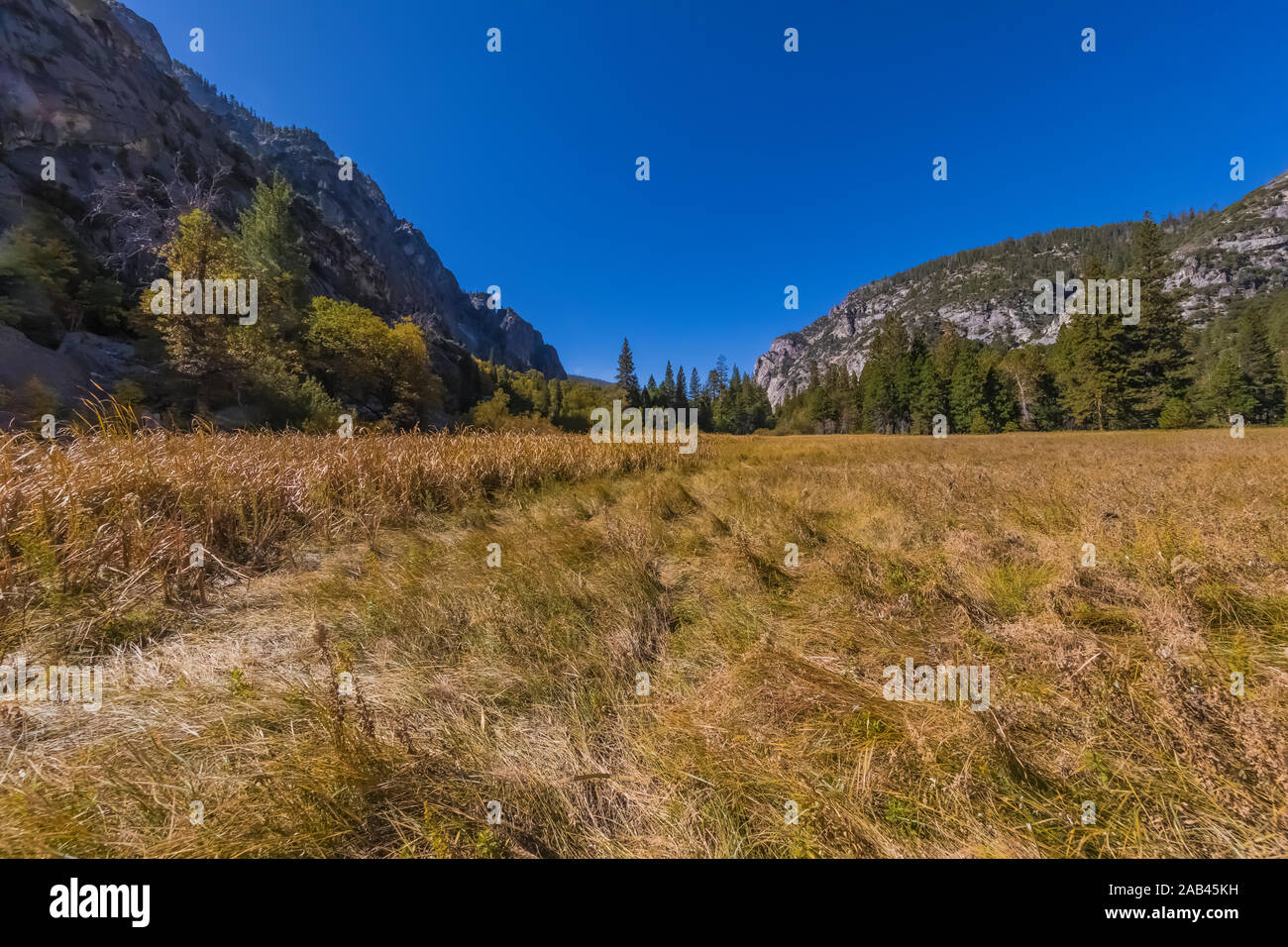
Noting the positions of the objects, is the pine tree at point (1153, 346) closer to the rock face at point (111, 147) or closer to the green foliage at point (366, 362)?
the green foliage at point (366, 362)

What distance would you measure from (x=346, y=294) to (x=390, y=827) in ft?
195

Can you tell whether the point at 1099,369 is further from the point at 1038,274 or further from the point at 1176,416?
the point at 1038,274

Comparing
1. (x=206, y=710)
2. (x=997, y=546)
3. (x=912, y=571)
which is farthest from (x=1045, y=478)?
(x=206, y=710)

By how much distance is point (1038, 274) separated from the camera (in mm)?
121125

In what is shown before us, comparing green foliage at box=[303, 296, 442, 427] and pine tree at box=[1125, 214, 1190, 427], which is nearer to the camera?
green foliage at box=[303, 296, 442, 427]

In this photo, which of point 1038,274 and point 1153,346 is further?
point 1038,274

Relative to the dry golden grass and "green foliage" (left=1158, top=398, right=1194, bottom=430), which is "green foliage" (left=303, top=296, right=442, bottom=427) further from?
"green foliage" (left=1158, top=398, right=1194, bottom=430)

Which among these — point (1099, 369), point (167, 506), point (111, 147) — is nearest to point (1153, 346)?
point (1099, 369)

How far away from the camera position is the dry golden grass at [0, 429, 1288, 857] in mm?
1315

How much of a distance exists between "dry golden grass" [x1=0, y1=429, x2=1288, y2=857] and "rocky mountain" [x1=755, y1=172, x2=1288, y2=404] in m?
120

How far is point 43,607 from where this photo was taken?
259 centimetres

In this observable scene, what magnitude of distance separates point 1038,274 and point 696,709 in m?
177

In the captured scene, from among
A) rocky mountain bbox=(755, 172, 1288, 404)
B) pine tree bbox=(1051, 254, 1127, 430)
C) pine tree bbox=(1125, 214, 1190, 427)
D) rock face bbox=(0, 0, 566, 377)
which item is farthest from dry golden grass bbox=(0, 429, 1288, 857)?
rocky mountain bbox=(755, 172, 1288, 404)

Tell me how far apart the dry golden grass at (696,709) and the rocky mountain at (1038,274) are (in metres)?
120
